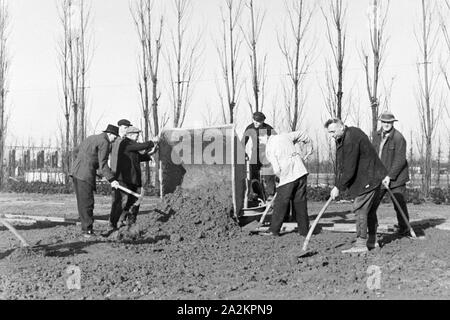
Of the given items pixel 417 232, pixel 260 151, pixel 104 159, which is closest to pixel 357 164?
pixel 417 232

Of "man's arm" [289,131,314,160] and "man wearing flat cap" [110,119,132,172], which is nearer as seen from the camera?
"man's arm" [289,131,314,160]

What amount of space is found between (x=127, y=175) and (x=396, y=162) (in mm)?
4272

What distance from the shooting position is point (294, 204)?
7352mm

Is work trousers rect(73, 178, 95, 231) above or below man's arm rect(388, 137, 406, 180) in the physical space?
below

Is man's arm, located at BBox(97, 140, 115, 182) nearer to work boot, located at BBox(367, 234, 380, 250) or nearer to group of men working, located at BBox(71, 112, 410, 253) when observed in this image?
group of men working, located at BBox(71, 112, 410, 253)

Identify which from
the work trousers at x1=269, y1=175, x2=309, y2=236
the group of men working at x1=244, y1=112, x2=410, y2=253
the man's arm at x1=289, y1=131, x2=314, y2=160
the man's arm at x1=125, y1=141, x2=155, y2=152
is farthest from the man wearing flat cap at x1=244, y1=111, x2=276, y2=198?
the man's arm at x1=125, y1=141, x2=155, y2=152

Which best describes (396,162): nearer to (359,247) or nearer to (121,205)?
(359,247)

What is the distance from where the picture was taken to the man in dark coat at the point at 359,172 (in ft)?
20.1

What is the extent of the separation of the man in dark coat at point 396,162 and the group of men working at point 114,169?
12.3 feet

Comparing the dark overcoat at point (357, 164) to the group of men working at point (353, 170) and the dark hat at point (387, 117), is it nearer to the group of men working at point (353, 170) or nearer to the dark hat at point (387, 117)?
the group of men working at point (353, 170)

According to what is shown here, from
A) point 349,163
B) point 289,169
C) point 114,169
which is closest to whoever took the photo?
point 349,163

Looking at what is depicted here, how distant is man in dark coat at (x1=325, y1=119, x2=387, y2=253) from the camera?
614 centimetres
